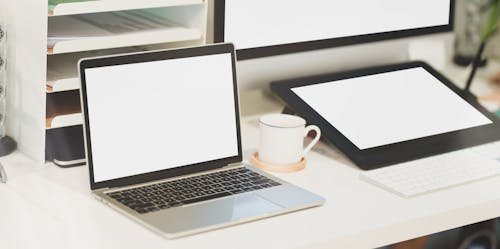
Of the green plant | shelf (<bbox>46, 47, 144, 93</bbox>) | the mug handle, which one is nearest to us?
shelf (<bbox>46, 47, 144, 93</bbox>)

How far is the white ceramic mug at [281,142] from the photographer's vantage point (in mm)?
1412

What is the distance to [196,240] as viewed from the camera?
1.14 meters

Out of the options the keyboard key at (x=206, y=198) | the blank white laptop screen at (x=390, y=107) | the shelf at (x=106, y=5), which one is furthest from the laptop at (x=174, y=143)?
the blank white laptop screen at (x=390, y=107)

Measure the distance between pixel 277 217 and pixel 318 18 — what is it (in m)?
0.52

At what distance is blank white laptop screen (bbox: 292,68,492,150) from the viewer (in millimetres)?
1508

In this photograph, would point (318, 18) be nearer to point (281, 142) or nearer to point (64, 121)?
point (281, 142)

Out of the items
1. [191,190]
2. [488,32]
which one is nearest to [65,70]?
[191,190]

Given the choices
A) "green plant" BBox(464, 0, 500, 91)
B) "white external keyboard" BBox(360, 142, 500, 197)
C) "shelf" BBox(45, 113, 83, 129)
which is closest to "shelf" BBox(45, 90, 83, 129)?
"shelf" BBox(45, 113, 83, 129)

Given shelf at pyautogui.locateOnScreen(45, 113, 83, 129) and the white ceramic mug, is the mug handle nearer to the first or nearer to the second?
the white ceramic mug

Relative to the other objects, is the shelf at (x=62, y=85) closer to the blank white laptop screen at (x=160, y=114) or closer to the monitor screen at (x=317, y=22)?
the blank white laptop screen at (x=160, y=114)

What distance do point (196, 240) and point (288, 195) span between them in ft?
0.68

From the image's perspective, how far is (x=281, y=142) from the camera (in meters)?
1.41

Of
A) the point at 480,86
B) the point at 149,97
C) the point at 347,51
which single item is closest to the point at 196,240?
the point at 149,97

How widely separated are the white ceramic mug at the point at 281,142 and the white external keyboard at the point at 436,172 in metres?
0.12
